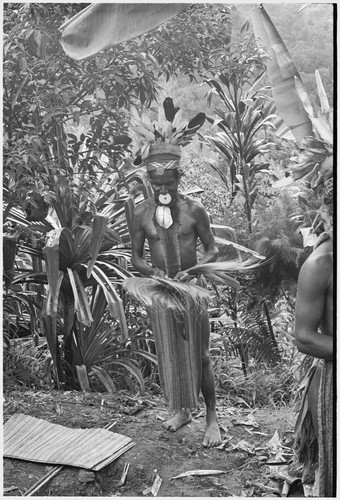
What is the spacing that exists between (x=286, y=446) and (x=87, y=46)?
1.88m

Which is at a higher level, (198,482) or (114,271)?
(114,271)

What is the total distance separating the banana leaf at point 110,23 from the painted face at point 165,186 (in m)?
0.57

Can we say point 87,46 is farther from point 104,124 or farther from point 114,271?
point 114,271

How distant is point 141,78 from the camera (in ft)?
10.8

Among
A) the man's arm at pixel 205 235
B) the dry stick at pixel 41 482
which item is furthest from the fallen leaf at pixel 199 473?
the man's arm at pixel 205 235

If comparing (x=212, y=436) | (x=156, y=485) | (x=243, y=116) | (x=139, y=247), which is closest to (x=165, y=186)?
(x=139, y=247)

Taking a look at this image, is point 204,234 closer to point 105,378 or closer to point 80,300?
point 80,300

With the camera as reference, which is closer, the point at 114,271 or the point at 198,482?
the point at 198,482

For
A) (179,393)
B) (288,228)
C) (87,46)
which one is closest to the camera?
(87,46)

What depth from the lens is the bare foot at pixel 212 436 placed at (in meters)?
3.28

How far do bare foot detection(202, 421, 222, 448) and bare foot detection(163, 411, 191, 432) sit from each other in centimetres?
10

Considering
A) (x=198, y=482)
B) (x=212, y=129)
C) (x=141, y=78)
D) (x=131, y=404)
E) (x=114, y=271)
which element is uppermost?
(x=141, y=78)

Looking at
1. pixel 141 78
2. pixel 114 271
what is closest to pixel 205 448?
pixel 114 271

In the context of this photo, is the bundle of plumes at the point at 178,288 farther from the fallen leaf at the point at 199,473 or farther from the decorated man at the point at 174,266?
the fallen leaf at the point at 199,473
